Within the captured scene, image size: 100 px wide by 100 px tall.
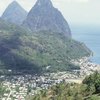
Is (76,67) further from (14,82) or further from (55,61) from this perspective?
(14,82)

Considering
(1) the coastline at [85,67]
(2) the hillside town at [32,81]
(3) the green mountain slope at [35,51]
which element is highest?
(3) the green mountain slope at [35,51]

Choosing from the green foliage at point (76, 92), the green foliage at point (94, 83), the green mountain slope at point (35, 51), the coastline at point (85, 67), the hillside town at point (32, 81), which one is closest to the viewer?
the green foliage at point (76, 92)

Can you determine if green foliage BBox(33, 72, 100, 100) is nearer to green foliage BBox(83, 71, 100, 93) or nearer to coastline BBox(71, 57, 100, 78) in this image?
green foliage BBox(83, 71, 100, 93)

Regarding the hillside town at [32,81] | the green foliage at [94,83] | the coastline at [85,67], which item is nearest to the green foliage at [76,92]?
the green foliage at [94,83]

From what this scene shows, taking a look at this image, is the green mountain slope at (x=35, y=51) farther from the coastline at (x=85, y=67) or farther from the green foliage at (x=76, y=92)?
the green foliage at (x=76, y=92)

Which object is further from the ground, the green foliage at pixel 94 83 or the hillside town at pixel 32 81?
the hillside town at pixel 32 81

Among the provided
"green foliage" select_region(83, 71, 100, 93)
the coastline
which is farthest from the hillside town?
"green foliage" select_region(83, 71, 100, 93)

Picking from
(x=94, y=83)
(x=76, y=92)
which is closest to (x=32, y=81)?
(x=94, y=83)

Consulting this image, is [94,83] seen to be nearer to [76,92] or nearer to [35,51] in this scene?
[76,92]

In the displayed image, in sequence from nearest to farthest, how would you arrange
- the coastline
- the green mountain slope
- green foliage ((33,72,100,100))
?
green foliage ((33,72,100,100)) < the coastline < the green mountain slope

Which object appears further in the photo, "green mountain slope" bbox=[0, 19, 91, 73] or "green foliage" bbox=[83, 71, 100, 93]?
"green mountain slope" bbox=[0, 19, 91, 73]
